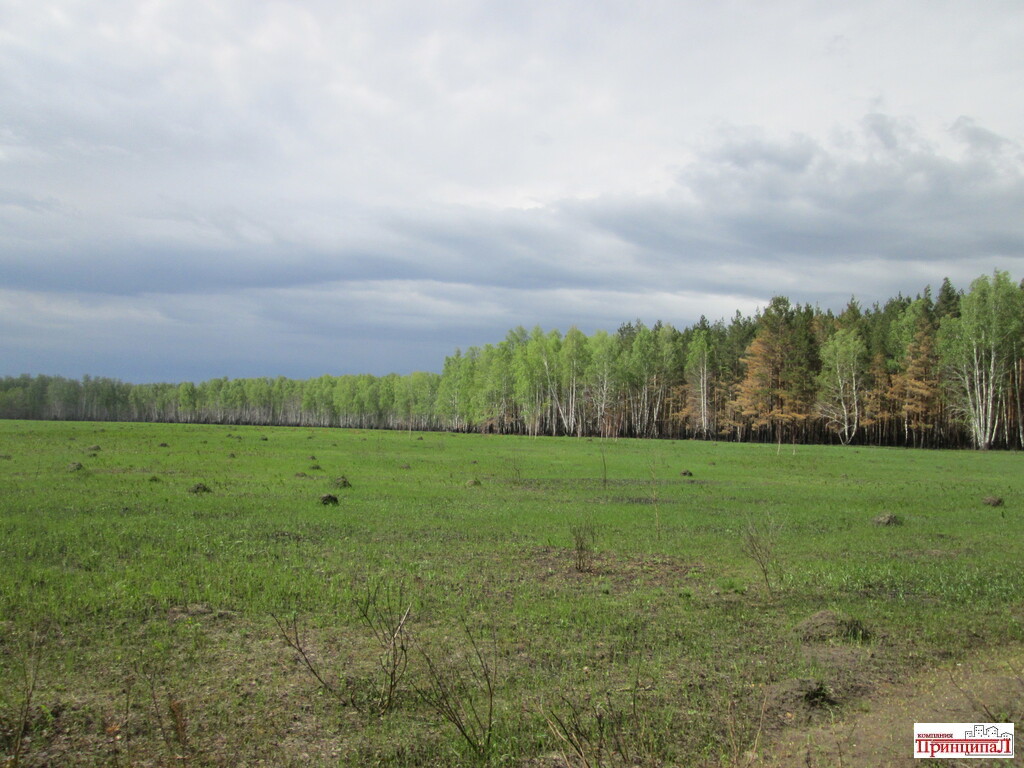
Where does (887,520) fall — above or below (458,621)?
below

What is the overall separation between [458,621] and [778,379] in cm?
7541

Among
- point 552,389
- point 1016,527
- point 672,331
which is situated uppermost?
point 672,331

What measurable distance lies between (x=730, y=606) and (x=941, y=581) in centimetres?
551

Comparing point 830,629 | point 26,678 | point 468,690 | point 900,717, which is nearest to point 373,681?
point 468,690

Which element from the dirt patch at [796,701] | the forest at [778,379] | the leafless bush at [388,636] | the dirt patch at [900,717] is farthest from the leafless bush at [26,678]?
the forest at [778,379]

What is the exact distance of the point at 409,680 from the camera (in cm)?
828

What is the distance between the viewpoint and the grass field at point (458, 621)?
6.88 m

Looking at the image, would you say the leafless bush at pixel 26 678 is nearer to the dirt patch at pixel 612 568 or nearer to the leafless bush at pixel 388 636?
the leafless bush at pixel 388 636

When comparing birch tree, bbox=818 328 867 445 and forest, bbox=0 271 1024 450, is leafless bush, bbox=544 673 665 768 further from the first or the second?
birch tree, bbox=818 328 867 445

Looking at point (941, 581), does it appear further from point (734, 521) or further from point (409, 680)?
point (409, 680)

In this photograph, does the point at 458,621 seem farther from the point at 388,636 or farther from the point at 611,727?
the point at 611,727

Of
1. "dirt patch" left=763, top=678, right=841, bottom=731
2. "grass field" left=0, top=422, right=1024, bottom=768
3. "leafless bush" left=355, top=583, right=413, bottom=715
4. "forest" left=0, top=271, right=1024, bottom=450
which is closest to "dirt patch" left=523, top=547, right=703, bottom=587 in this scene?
"grass field" left=0, top=422, right=1024, bottom=768

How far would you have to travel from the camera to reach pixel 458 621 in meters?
10.6

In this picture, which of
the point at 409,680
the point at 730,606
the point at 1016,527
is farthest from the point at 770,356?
the point at 409,680
